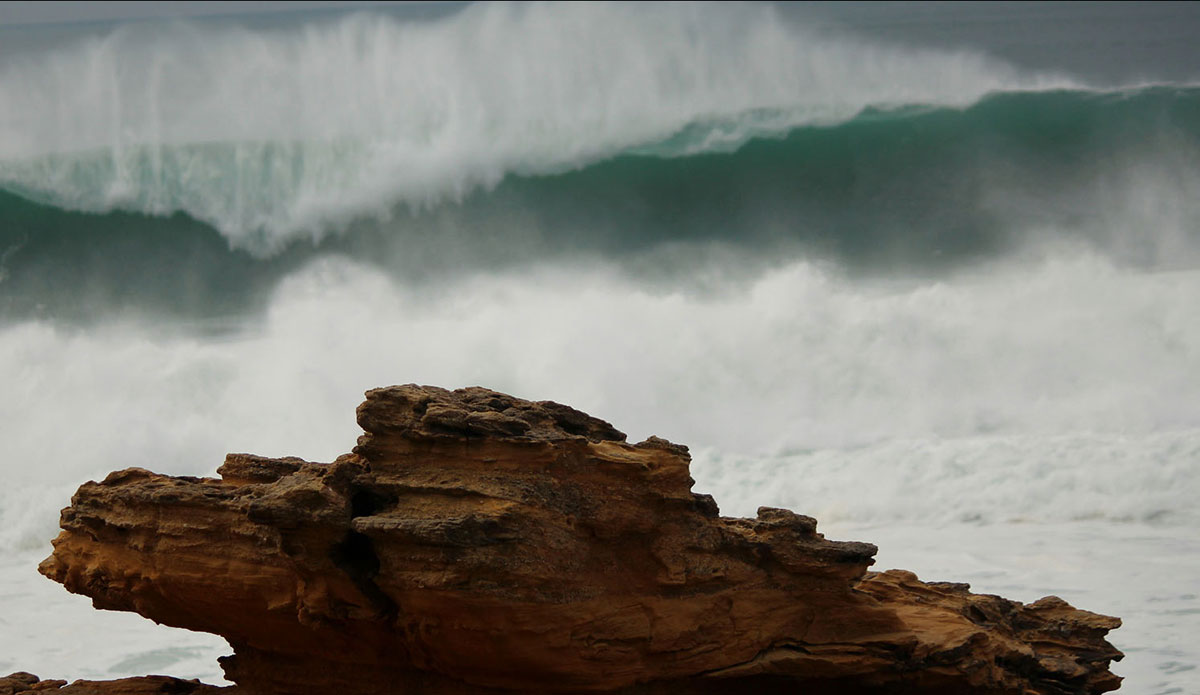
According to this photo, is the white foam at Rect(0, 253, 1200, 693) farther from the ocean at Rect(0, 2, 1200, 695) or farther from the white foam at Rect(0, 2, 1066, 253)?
the white foam at Rect(0, 2, 1066, 253)

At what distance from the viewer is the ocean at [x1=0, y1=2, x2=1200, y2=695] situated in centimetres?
1065

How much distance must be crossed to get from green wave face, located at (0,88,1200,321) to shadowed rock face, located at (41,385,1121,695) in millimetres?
10738

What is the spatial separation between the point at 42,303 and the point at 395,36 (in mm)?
7118

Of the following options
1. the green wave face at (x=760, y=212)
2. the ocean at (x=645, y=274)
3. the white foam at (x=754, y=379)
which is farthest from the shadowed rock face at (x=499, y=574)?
the green wave face at (x=760, y=212)

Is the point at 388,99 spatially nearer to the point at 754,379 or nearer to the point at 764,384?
the point at 754,379

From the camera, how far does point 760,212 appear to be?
1717 centimetres

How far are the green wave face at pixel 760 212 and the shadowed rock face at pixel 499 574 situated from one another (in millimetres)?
10738

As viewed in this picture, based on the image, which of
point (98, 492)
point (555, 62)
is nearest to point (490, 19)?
point (555, 62)

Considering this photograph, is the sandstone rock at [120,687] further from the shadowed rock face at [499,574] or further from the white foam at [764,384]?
the white foam at [764,384]

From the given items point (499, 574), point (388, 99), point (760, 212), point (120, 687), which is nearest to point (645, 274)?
point (760, 212)

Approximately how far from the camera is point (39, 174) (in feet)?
57.2

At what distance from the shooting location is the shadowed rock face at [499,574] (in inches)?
185

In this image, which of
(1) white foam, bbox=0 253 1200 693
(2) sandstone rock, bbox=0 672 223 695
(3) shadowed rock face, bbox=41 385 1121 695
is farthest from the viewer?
(1) white foam, bbox=0 253 1200 693

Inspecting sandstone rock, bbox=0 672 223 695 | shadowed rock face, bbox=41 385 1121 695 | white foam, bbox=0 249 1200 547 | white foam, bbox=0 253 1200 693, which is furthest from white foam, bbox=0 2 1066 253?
shadowed rock face, bbox=41 385 1121 695
